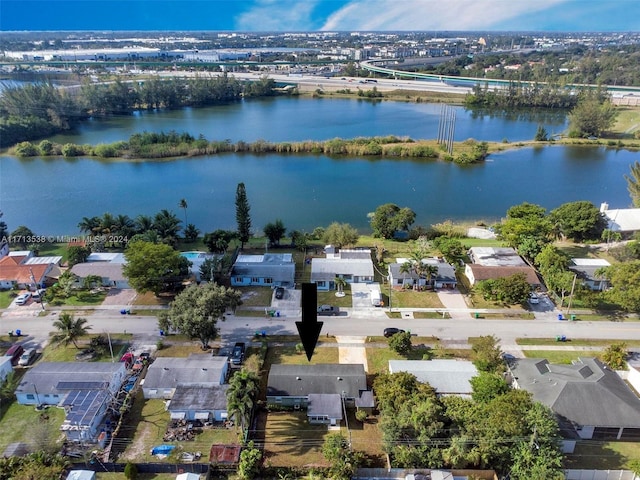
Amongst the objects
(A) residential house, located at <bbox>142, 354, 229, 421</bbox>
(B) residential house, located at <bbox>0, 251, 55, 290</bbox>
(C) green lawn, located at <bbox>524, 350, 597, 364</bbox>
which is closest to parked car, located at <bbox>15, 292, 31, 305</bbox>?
(B) residential house, located at <bbox>0, 251, 55, 290</bbox>

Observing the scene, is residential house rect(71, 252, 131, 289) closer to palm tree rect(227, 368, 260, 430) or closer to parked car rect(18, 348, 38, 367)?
parked car rect(18, 348, 38, 367)

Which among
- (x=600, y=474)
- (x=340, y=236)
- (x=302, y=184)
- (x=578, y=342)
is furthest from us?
(x=302, y=184)

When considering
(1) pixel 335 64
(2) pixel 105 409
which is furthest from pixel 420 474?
(1) pixel 335 64

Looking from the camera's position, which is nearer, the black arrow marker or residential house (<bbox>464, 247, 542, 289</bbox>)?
the black arrow marker

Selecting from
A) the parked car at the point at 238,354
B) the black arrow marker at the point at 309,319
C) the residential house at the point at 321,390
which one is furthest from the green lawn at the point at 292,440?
the black arrow marker at the point at 309,319

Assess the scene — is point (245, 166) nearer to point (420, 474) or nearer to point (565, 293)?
point (565, 293)

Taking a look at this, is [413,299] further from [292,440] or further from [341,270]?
[292,440]

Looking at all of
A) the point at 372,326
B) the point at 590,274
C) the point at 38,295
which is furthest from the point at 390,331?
the point at 38,295

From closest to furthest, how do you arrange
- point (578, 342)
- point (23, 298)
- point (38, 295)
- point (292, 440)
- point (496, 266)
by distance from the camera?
point (292, 440), point (578, 342), point (23, 298), point (38, 295), point (496, 266)
